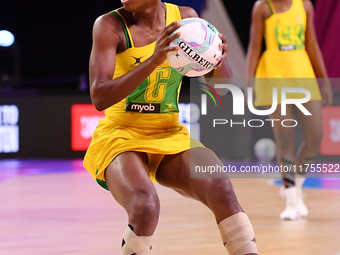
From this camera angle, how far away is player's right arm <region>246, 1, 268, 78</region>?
4.57 metres

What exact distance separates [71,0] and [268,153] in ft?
17.7

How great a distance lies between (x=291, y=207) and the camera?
4.43 metres

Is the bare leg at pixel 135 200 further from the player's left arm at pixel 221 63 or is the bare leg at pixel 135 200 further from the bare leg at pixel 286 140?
the bare leg at pixel 286 140

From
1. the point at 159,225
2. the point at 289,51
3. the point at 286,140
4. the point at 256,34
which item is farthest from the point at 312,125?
the point at 159,225

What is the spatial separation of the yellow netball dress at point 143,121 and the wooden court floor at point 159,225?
95 cm

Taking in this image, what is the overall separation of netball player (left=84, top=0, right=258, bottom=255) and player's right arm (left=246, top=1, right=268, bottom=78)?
1853 millimetres

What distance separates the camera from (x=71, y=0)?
11328mm

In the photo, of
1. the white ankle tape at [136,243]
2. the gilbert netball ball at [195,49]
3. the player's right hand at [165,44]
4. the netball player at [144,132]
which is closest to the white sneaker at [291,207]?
the netball player at [144,132]

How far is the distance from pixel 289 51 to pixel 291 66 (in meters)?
0.13

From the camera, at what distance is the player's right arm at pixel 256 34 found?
457cm

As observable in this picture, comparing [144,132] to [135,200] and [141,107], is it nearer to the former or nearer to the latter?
[141,107]

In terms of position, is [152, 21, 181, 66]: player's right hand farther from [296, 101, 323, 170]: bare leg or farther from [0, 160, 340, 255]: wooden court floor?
[296, 101, 323, 170]: bare leg

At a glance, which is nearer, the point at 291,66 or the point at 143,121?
the point at 143,121

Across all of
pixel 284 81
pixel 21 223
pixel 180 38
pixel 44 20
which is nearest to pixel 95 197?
pixel 21 223
